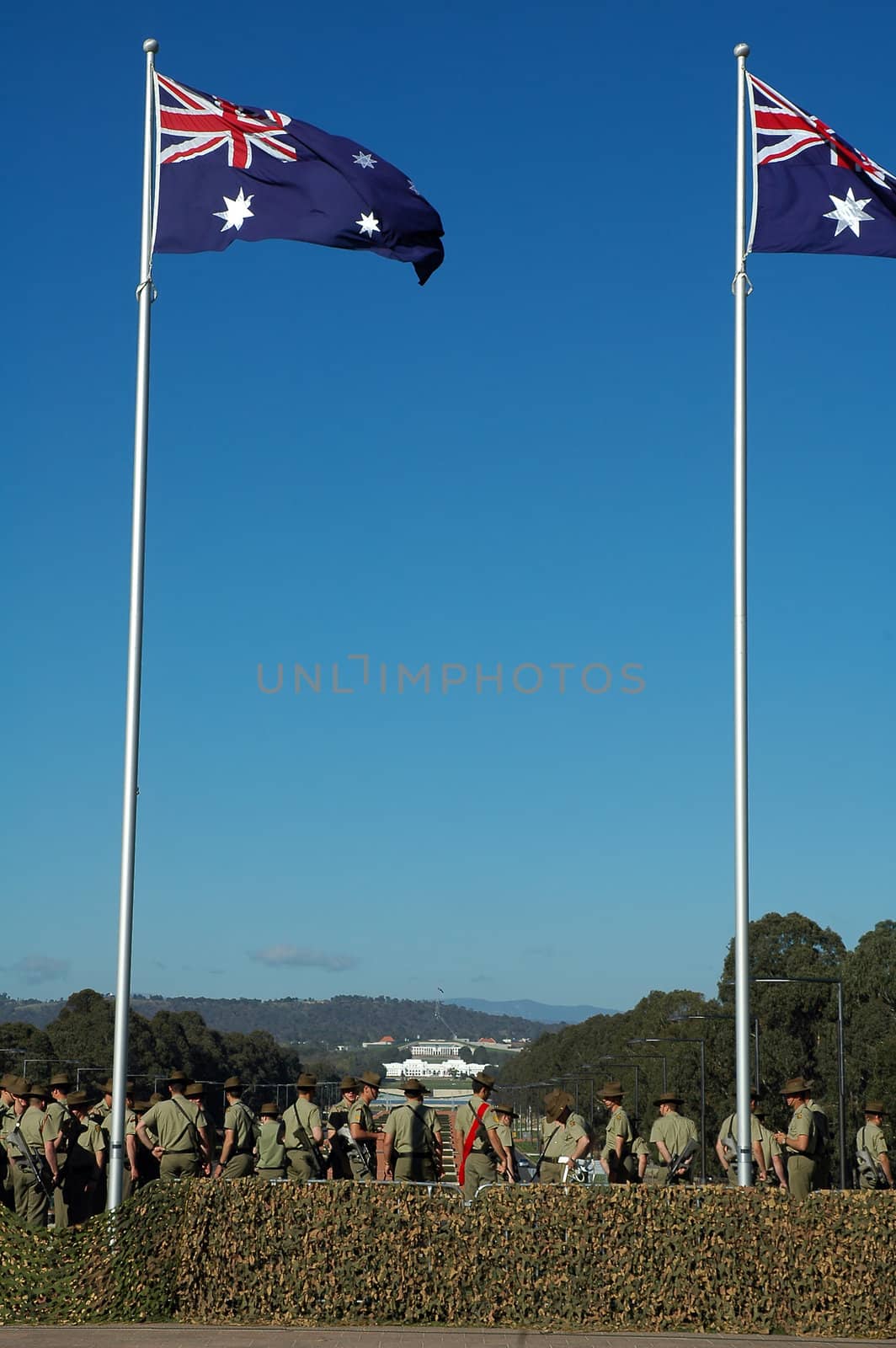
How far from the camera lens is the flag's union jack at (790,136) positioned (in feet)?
52.2

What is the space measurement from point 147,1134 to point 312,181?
928cm

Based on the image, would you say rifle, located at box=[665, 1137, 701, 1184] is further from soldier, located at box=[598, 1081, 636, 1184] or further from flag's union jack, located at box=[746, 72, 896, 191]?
flag's union jack, located at box=[746, 72, 896, 191]

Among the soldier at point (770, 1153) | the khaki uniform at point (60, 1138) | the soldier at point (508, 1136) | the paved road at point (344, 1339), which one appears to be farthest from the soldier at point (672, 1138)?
the khaki uniform at point (60, 1138)

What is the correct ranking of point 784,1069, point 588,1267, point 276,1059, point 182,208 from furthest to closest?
point 276,1059 → point 784,1069 → point 182,208 → point 588,1267

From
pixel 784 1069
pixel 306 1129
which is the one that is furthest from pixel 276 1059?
pixel 306 1129

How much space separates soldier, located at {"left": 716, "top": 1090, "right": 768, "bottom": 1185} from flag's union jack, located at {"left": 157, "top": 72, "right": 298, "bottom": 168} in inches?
397

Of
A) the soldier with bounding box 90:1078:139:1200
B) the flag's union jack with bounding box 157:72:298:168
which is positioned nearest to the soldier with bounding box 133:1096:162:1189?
the soldier with bounding box 90:1078:139:1200

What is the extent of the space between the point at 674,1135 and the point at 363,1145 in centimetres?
344

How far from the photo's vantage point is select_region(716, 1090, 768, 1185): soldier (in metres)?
14.8

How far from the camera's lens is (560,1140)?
1526cm

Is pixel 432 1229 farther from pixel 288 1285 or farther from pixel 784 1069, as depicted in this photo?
pixel 784 1069

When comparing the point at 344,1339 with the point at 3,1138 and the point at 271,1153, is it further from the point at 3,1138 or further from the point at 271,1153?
the point at 3,1138

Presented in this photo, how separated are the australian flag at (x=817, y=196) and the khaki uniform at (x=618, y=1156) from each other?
852cm

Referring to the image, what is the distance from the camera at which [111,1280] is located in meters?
13.0
